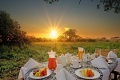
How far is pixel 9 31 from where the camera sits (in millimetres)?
5379

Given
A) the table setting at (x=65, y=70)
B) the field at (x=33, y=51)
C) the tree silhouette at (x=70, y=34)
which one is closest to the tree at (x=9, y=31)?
the field at (x=33, y=51)

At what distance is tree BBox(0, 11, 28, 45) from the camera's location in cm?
531

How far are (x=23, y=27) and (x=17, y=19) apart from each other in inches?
12.3

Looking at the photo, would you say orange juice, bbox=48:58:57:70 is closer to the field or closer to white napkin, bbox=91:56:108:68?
white napkin, bbox=91:56:108:68

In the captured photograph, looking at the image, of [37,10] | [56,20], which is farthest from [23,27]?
[56,20]

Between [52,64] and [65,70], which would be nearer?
[65,70]

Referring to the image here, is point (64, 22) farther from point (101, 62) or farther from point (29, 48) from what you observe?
point (101, 62)

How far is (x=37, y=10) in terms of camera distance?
516 cm

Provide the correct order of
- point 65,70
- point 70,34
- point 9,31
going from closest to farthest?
1. point 65,70
2. point 9,31
3. point 70,34

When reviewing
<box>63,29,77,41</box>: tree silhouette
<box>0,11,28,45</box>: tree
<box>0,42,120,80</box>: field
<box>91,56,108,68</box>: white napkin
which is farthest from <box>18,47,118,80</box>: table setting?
<box>0,11,28,45</box>: tree

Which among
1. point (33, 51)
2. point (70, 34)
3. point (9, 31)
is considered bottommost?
point (33, 51)

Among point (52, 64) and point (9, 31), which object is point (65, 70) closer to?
point (52, 64)

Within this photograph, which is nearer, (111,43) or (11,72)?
(11,72)

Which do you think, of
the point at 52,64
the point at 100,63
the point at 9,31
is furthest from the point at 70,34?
the point at 52,64
